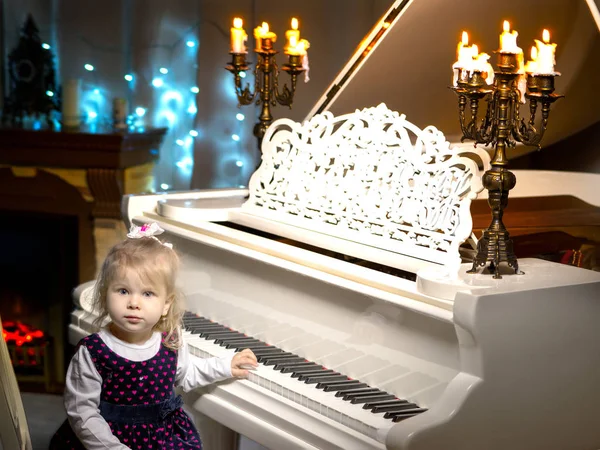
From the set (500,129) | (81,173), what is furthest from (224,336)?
(81,173)

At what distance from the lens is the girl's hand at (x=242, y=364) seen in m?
2.50

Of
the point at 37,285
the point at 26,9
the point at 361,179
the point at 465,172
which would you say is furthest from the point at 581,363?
the point at 26,9

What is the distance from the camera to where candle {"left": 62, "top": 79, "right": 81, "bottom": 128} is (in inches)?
216

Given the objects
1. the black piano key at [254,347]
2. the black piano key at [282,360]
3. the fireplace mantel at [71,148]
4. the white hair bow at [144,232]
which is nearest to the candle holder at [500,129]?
the black piano key at [282,360]

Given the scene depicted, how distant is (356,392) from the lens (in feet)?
7.73

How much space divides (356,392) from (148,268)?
2.01ft

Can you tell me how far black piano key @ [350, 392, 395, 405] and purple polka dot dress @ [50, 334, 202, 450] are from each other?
489 millimetres

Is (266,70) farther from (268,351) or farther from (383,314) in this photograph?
(383,314)

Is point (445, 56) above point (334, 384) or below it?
above

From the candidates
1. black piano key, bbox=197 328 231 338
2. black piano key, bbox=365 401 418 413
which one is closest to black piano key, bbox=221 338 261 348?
black piano key, bbox=197 328 231 338

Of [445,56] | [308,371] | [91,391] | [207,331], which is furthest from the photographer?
[445,56]

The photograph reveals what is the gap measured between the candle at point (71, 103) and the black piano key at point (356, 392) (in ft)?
11.7

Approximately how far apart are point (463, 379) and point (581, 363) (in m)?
0.36

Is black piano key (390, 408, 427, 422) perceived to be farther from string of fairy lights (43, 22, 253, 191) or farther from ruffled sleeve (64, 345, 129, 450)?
string of fairy lights (43, 22, 253, 191)
